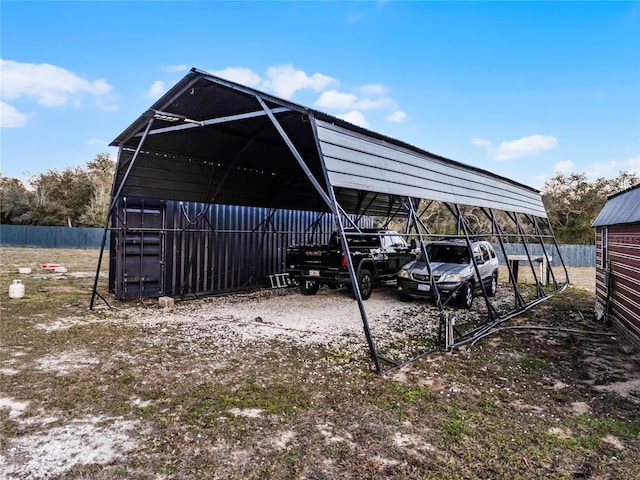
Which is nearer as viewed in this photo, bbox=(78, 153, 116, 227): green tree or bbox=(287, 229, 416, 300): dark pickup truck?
bbox=(287, 229, 416, 300): dark pickup truck

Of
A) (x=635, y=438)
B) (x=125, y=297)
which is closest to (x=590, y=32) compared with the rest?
(x=635, y=438)

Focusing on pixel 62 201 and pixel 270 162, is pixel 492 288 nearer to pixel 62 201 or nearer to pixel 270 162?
pixel 270 162

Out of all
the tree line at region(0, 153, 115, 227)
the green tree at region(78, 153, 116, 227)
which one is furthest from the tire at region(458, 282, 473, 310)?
the tree line at region(0, 153, 115, 227)

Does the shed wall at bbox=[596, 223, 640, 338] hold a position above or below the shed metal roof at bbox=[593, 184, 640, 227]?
below

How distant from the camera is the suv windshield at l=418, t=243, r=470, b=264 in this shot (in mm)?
10289

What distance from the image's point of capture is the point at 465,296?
31.8ft

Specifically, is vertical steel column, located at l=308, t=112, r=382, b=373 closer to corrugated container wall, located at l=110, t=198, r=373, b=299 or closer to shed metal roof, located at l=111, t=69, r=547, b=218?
shed metal roof, located at l=111, t=69, r=547, b=218

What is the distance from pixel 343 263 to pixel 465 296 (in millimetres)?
3256

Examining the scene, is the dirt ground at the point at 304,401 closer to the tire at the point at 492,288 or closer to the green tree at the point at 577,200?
the tire at the point at 492,288

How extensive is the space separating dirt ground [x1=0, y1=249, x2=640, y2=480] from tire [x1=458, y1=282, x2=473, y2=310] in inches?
65.7

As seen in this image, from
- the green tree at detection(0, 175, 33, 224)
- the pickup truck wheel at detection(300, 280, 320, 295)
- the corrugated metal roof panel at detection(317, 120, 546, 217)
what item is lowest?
the pickup truck wheel at detection(300, 280, 320, 295)

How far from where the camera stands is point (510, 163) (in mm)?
35844

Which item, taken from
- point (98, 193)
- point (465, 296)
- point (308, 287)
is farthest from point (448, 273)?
point (98, 193)

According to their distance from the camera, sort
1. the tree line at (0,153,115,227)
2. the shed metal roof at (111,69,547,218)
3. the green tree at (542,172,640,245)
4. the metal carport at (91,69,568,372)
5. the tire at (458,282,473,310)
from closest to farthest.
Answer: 1. the metal carport at (91,69,568,372)
2. the shed metal roof at (111,69,547,218)
3. the tire at (458,282,473,310)
4. the green tree at (542,172,640,245)
5. the tree line at (0,153,115,227)
